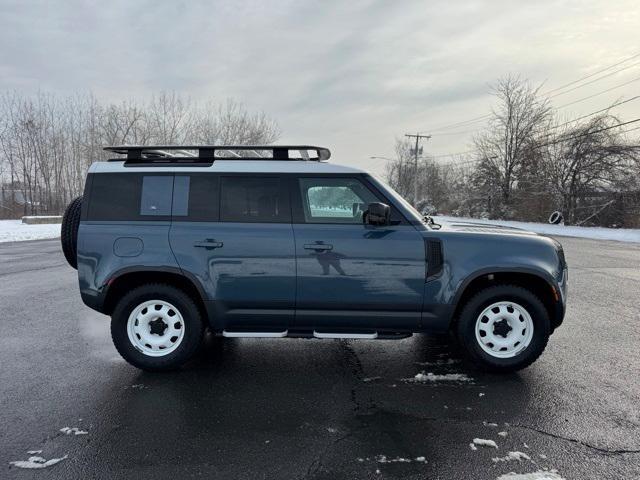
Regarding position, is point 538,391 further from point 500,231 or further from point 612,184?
point 612,184

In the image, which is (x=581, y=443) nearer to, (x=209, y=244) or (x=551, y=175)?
(x=209, y=244)

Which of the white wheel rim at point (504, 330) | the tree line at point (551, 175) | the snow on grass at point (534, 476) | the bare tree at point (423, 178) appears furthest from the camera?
the bare tree at point (423, 178)

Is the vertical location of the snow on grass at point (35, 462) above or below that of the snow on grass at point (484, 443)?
below

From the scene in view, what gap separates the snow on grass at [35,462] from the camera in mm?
2609

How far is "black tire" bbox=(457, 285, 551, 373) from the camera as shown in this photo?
395 centimetres

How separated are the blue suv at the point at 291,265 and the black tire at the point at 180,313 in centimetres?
1

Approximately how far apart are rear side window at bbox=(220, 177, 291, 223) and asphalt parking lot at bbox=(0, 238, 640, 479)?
4.96 feet

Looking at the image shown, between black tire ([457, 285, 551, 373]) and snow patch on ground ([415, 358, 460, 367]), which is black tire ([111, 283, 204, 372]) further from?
black tire ([457, 285, 551, 373])

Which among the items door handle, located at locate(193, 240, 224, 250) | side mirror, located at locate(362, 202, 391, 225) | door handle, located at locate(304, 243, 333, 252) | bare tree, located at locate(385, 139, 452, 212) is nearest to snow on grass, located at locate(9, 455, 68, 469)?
door handle, located at locate(193, 240, 224, 250)

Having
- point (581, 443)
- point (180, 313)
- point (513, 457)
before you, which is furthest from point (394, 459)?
point (180, 313)

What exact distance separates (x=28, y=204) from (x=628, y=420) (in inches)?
1723

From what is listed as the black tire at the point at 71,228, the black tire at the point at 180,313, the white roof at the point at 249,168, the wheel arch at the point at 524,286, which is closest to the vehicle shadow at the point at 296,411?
the black tire at the point at 180,313

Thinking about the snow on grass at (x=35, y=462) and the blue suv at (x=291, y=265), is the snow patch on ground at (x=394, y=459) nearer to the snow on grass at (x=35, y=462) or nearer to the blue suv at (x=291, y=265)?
the blue suv at (x=291, y=265)

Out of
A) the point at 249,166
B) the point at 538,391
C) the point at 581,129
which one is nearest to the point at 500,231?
the point at 538,391
